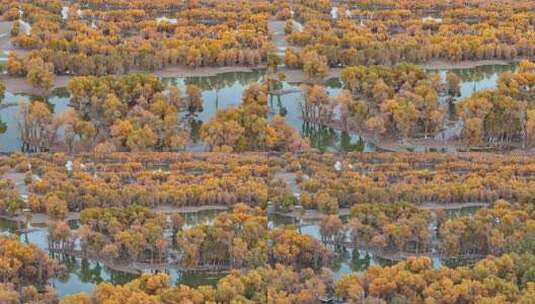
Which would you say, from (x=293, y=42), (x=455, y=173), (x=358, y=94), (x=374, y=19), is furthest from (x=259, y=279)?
(x=374, y=19)

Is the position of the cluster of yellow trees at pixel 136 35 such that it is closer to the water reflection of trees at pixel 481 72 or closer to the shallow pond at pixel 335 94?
the shallow pond at pixel 335 94

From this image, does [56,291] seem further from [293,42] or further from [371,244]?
[293,42]

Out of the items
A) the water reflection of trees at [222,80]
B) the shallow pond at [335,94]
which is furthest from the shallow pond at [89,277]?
the water reflection of trees at [222,80]

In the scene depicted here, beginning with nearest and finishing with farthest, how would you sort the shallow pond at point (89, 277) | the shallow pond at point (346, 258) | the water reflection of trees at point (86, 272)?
the shallow pond at point (89, 277) < the water reflection of trees at point (86, 272) < the shallow pond at point (346, 258)

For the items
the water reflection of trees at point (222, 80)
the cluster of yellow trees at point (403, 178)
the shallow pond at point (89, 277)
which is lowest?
the shallow pond at point (89, 277)

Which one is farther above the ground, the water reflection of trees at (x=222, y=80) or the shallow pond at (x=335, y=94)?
the water reflection of trees at (x=222, y=80)

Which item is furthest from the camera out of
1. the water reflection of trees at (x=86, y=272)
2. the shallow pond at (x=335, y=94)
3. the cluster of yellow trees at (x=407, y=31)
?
the cluster of yellow trees at (x=407, y=31)

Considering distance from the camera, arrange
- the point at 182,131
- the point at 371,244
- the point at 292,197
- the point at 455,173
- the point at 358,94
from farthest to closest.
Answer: the point at 358,94
the point at 182,131
the point at 455,173
the point at 292,197
the point at 371,244

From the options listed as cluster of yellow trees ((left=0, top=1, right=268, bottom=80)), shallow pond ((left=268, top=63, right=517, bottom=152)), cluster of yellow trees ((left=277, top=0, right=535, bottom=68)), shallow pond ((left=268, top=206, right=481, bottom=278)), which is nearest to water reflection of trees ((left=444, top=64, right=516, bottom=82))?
shallow pond ((left=268, top=63, right=517, bottom=152))
